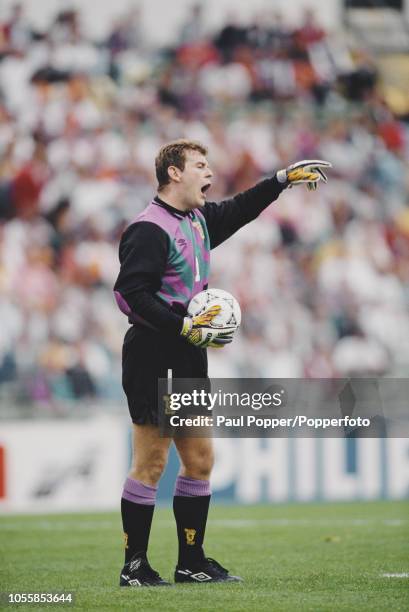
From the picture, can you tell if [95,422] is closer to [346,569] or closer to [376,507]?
[376,507]

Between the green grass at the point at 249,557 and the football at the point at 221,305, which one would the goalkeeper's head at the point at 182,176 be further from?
the green grass at the point at 249,557

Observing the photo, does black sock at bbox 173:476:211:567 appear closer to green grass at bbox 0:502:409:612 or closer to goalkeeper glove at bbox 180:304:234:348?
green grass at bbox 0:502:409:612

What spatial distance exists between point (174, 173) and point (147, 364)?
93cm

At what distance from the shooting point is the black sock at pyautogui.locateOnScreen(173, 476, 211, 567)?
5.66 metres

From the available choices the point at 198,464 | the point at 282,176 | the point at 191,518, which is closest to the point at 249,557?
A: the point at 191,518

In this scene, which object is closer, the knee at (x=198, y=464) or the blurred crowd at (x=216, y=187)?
the knee at (x=198, y=464)

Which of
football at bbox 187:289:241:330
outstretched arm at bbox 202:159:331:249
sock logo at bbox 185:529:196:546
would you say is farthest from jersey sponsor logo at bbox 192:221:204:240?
sock logo at bbox 185:529:196:546

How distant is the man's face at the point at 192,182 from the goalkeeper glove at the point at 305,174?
0.46 metres

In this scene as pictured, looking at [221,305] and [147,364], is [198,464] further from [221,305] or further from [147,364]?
[221,305]

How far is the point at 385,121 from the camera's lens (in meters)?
17.1

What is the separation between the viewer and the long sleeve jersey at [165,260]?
213 inches

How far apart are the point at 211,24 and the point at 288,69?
1.26 metres

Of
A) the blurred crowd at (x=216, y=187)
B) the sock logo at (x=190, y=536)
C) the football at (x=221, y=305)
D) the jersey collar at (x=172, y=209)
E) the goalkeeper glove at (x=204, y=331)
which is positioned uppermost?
the blurred crowd at (x=216, y=187)

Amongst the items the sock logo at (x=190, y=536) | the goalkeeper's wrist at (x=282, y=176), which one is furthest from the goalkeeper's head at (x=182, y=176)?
the sock logo at (x=190, y=536)
